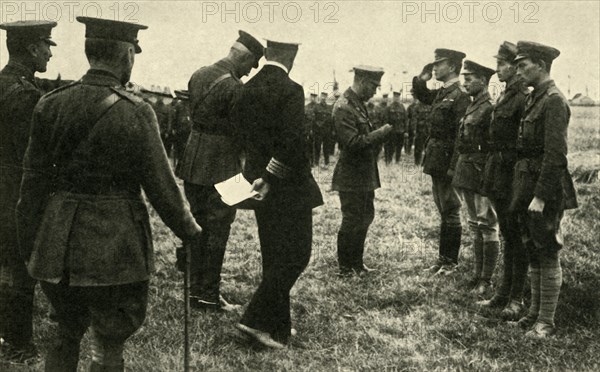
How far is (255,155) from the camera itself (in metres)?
4.51

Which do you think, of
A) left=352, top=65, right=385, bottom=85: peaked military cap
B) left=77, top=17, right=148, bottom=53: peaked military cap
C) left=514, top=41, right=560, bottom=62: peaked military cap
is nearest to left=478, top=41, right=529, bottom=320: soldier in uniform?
left=514, top=41, right=560, bottom=62: peaked military cap

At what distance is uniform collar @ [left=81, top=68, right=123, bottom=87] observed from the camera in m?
3.05

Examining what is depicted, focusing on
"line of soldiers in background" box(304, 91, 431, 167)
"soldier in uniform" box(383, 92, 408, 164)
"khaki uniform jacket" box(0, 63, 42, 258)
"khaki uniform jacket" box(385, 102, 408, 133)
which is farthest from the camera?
"khaki uniform jacket" box(385, 102, 408, 133)

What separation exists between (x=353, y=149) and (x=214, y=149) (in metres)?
1.75

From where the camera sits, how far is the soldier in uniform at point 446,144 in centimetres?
670

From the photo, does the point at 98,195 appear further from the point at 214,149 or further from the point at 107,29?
the point at 214,149

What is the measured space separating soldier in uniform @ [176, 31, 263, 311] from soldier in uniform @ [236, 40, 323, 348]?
95 cm

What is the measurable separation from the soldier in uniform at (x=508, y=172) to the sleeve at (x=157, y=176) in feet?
10.6

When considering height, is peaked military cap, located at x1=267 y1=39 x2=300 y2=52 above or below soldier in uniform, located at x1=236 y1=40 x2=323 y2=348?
above

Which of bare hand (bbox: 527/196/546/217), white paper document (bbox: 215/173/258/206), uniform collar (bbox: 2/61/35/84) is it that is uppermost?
uniform collar (bbox: 2/61/35/84)

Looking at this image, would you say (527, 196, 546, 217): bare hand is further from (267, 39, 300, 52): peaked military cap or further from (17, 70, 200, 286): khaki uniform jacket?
(17, 70, 200, 286): khaki uniform jacket

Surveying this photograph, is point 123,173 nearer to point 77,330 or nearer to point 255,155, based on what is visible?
point 77,330

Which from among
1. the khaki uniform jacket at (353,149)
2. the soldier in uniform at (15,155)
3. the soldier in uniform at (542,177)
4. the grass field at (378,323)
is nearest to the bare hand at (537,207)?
the soldier in uniform at (542,177)

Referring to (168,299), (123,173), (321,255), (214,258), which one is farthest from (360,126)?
(123,173)
